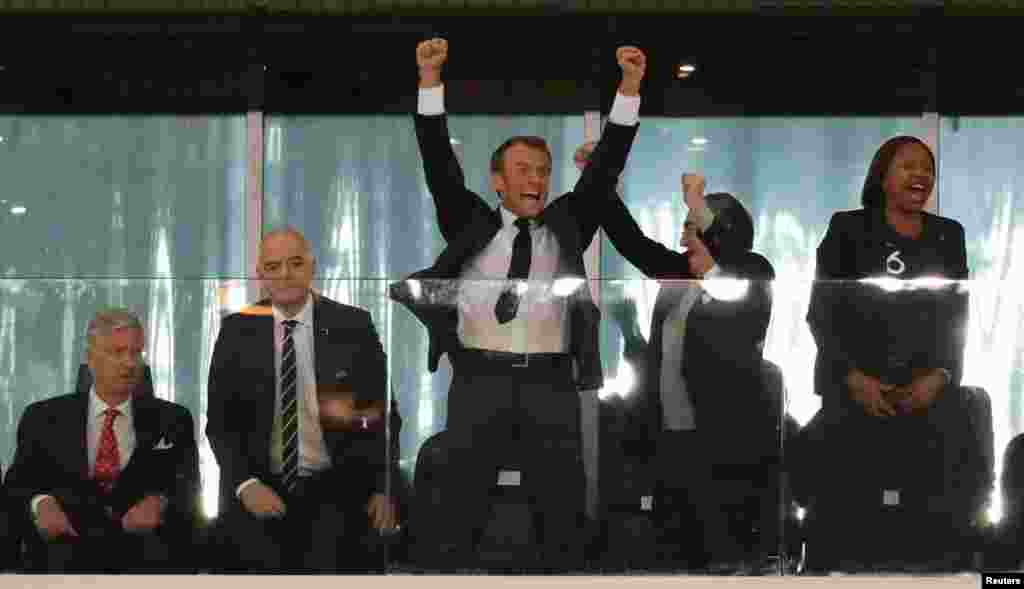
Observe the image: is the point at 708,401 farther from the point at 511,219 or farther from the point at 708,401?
the point at 511,219

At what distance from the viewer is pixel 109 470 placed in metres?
8.30

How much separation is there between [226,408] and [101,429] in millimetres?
586

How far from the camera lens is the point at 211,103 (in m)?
12.7

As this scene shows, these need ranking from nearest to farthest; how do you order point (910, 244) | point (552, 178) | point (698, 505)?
point (698, 505), point (910, 244), point (552, 178)

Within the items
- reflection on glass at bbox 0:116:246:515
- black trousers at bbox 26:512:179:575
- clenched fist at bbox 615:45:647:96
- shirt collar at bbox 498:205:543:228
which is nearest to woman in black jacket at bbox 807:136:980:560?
shirt collar at bbox 498:205:543:228

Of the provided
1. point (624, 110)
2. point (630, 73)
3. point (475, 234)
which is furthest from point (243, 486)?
point (630, 73)

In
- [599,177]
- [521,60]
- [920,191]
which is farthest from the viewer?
[521,60]

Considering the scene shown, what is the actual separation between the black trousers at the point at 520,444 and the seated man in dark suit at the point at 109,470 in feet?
3.88

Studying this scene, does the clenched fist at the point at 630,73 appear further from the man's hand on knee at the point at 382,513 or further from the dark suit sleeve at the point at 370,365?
the man's hand on knee at the point at 382,513

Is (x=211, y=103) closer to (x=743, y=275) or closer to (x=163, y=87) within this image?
(x=163, y=87)

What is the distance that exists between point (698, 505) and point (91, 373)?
2.77m

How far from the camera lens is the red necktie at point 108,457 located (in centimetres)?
830

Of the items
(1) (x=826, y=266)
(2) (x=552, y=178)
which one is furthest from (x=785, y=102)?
(1) (x=826, y=266)

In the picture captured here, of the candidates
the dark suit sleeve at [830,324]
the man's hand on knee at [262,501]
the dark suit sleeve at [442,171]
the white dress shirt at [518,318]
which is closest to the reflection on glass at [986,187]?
the dark suit sleeve at [442,171]
